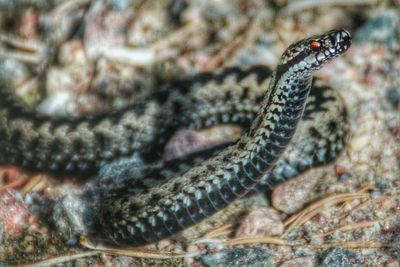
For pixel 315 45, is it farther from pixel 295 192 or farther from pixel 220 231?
pixel 220 231

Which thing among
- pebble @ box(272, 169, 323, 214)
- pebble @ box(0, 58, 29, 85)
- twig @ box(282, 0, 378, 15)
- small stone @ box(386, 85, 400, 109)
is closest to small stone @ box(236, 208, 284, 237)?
pebble @ box(272, 169, 323, 214)

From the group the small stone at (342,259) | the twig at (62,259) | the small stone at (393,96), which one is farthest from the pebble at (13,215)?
the small stone at (393,96)

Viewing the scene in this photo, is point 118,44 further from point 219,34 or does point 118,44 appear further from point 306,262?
point 306,262

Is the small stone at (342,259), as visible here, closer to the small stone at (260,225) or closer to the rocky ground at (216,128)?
the rocky ground at (216,128)

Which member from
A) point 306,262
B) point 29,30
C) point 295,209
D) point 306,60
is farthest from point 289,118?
point 29,30

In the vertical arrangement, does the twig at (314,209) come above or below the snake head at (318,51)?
below

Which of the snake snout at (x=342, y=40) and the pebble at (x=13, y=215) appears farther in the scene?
the pebble at (x=13, y=215)

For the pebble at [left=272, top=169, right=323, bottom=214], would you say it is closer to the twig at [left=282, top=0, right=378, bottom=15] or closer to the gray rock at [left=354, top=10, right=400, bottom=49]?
the gray rock at [left=354, top=10, right=400, bottom=49]
